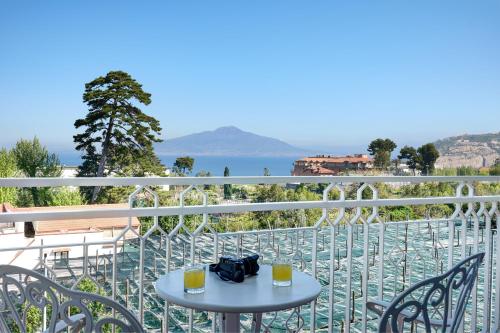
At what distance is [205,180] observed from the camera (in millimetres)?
2018

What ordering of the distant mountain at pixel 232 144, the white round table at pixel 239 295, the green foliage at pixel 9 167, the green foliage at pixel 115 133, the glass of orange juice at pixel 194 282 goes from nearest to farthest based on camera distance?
1. the white round table at pixel 239 295
2. the glass of orange juice at pixel 194 282
3. the green foliage at pixel 9 167
4. the green foliage at pixel 115 133
5. the distant mountain at pixel 232 144

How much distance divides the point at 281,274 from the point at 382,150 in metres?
32.6

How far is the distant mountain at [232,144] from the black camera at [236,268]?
51.0m

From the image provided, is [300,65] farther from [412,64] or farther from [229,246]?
[229,246]

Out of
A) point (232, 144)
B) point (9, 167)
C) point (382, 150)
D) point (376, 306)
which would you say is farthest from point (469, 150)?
point (232, 144)

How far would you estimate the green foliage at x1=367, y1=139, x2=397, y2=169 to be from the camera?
29906 mm

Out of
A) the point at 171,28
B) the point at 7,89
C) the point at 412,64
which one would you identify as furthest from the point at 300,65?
the point at 7,89

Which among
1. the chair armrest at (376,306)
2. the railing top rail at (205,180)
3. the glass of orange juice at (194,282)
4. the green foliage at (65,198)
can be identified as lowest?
the green foliage at (65,198)

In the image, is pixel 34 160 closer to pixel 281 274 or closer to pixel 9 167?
pixel 9 167

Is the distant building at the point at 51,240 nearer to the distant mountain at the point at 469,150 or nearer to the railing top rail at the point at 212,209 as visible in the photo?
the railing top rail at the point at 212,209

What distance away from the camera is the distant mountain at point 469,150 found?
2179 cm

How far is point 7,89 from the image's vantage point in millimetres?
39531

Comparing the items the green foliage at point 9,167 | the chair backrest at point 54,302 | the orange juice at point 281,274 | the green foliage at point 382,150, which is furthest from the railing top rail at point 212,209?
the green foliage at point 382,150

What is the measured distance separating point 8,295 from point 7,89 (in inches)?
1715
